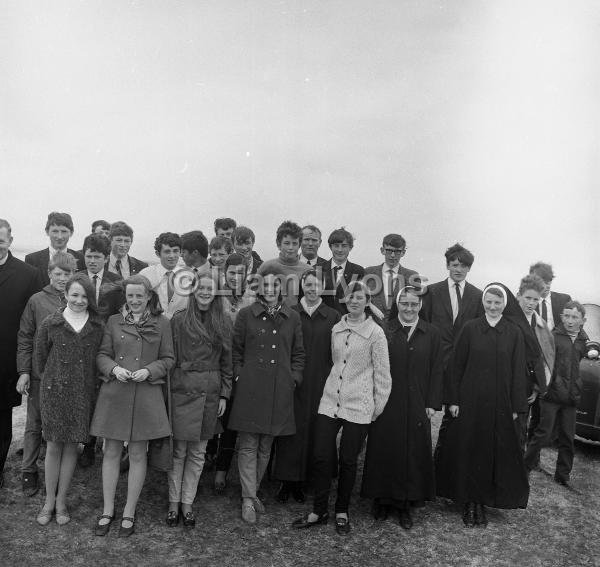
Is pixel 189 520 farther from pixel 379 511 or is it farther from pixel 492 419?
pixel 492 419

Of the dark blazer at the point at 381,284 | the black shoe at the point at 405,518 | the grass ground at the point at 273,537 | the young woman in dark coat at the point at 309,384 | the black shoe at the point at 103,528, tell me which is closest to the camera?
the grass ground at the point at 273,537

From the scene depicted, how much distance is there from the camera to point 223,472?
4973mm

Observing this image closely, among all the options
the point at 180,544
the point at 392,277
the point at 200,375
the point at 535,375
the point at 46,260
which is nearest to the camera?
the point at 180,544

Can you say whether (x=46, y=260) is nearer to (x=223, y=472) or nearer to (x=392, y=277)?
(x=223, y=472)

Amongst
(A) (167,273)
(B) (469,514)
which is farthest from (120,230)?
(B) (469,514)

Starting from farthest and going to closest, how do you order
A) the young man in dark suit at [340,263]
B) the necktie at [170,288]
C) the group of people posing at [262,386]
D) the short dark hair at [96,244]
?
1. the young man in dark suit at [340,263]
2. the short dark hair at [96,244]
3. the necktie at [170,288]
4. the group of people posing at [262,386]

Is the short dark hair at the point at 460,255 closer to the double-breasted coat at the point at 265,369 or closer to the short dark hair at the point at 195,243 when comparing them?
the double-breasted coat at the point at 265,369

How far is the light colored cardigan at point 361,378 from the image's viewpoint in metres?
4.34

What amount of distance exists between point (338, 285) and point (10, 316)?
3057mm

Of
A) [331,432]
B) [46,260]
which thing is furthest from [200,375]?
[46,260]

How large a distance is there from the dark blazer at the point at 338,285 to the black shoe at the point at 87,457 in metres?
2.66

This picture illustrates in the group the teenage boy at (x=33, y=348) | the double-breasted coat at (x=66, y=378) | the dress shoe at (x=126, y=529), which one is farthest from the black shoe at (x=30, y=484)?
the dress shoe at (x=126, y=529)

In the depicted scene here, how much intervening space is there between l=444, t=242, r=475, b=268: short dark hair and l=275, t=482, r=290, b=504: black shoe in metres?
2.86

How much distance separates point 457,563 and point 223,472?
214 cm
